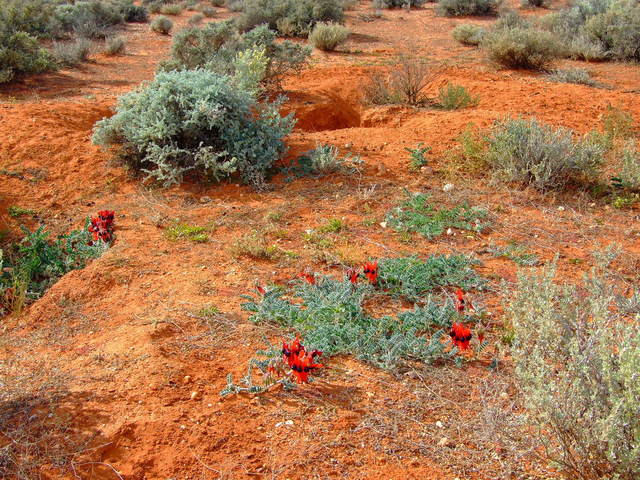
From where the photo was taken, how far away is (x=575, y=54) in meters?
11.6

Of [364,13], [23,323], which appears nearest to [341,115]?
[23,323]

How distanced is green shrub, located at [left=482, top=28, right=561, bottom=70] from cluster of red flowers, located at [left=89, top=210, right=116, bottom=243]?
7.81 metres

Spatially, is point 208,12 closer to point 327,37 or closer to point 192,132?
point 327,37

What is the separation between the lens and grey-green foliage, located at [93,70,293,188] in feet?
18.7

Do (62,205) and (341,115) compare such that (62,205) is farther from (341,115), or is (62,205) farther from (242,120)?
(341,115)

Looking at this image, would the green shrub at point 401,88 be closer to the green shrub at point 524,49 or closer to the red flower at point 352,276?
the green shrub at point 524,49

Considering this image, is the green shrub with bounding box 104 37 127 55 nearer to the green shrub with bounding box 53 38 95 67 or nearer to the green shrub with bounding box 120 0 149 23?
the green shrub with bounding box 53 38 95 67

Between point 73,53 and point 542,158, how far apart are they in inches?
353

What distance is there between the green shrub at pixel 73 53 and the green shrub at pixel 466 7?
31.2 feet

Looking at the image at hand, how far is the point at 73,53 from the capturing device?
10.8 meters

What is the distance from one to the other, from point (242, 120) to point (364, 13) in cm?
1176

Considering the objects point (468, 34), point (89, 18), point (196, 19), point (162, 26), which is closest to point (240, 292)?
point (468, 34)

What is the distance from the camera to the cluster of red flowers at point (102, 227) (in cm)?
467

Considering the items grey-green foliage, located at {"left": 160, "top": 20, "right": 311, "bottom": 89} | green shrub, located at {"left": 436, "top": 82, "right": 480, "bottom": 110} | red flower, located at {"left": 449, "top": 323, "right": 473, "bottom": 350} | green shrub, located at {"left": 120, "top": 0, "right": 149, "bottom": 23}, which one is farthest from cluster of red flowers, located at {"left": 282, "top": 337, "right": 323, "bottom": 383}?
green shrub, located at {"left": 120, "top": 0, "right": 149, "bottom": 23}
